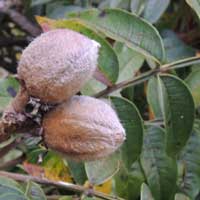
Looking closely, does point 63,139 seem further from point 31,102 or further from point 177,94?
point 177,94

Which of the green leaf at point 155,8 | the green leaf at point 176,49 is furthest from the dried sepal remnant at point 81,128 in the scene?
the green leaf at point 176,49

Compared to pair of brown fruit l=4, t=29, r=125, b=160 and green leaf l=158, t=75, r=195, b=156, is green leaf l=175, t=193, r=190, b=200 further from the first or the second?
pair of brown fruit l=4, t=29, r=125, b=160

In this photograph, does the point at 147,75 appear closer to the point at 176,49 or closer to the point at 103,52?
the point at 103,52

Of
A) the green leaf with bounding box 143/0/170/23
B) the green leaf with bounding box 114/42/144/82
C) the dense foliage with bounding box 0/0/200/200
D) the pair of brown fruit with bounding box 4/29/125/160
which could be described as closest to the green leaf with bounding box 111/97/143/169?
the dense foliage with bounding box 0/0/200/200

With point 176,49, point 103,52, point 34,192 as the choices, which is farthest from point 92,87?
point 176,49

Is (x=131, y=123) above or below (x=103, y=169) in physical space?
above
